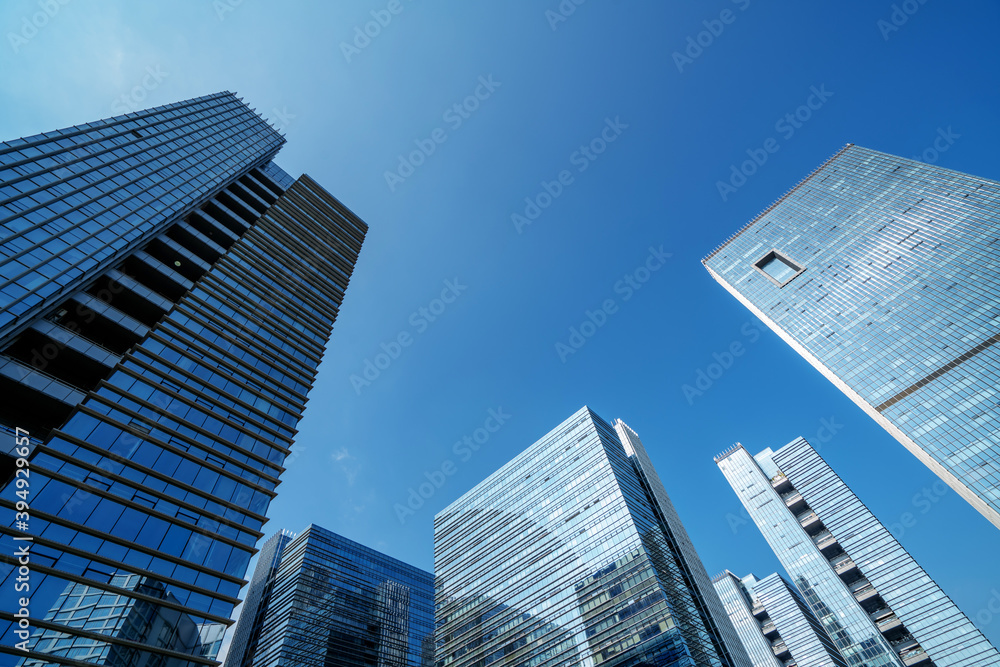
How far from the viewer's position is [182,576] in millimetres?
24734

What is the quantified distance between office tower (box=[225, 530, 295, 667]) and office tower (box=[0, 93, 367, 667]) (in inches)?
2630

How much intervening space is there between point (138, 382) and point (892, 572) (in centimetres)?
13489

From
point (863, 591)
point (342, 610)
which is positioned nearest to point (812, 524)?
point (863, 591)

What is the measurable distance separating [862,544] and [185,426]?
132433 millimetres

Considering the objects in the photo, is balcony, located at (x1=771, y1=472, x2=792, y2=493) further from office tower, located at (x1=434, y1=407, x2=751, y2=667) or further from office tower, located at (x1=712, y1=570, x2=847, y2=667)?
office tower, located at (x1=434, y1=407, x2=751, y2=667)

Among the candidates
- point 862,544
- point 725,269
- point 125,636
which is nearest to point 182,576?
point 125,636

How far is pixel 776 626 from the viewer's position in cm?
11262

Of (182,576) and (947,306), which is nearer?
(182,576)

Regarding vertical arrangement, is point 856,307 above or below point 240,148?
below

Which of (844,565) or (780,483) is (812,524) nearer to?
(844,565)

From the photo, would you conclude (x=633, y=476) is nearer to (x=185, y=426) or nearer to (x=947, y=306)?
(x=947, y=306)

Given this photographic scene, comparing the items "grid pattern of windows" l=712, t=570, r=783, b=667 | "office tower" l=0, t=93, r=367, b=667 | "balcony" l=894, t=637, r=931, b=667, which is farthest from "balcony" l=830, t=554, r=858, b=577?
"office tower" l=0, t=93, r=367, b=667

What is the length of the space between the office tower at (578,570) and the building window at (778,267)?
5113cm

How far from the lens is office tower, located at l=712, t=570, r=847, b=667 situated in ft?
340
